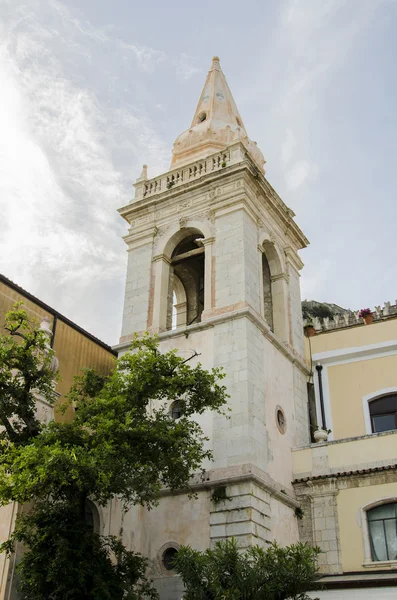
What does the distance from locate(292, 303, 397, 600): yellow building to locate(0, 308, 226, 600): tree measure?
5530 millimetres

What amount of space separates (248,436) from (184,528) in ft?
9.67

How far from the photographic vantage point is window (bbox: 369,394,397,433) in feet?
70.9

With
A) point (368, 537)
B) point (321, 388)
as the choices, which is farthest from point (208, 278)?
point (368, 537)

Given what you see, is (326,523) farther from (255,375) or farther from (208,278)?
(208,278)

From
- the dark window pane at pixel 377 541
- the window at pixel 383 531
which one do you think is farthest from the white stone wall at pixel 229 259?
the dark window pane at pixel 377 541

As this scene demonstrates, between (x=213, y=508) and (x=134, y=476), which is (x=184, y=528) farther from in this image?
(x=134, y=476)

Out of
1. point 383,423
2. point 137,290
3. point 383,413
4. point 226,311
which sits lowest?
point 383,423

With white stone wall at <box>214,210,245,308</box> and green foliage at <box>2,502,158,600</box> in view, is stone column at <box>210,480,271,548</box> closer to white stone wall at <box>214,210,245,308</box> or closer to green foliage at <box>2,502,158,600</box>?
green foliage at <box>2,502,158,600</box>

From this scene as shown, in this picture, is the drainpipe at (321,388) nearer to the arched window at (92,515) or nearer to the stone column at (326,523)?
the stone column at (326,523)

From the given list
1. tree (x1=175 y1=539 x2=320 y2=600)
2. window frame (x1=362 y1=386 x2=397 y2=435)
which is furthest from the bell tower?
tree (x1=175 y1=539 x2=320 y2=600)

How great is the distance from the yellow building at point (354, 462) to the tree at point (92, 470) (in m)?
5.53

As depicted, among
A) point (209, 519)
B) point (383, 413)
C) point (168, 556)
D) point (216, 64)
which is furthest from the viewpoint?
point (216, 64)

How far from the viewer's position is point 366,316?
23969mm

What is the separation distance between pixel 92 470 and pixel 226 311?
8935 millimetres
